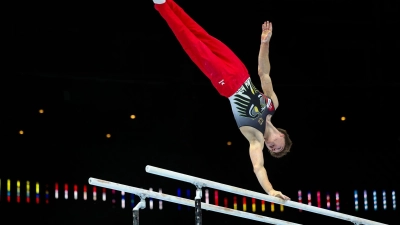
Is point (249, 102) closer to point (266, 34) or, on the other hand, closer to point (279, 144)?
point (279, 144)

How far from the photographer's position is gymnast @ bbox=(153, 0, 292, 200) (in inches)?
277

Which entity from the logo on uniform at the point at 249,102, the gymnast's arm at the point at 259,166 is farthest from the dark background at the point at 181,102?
the gymnast's arm at the point at 259,166

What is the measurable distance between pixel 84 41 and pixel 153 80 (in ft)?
3.85

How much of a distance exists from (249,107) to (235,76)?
0.33 meters

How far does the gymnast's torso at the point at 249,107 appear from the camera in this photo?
7.14m

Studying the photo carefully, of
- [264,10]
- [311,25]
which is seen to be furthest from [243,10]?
[311,25]

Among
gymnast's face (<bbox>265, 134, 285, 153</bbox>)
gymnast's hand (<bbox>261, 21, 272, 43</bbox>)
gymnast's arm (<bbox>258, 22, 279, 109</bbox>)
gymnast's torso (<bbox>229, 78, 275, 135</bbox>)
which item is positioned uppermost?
gymnast's hand (<bbox>261, 21, 272, 43</bbox>)

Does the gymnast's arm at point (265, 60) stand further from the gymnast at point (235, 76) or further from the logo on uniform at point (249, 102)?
the logo on uniform at point (249, 102)

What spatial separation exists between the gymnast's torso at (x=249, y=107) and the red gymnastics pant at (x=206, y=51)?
0.07 m

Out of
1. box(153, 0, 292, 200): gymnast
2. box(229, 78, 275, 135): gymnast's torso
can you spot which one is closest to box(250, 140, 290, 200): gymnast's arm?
box(153, 0, 292, 200): gymnast

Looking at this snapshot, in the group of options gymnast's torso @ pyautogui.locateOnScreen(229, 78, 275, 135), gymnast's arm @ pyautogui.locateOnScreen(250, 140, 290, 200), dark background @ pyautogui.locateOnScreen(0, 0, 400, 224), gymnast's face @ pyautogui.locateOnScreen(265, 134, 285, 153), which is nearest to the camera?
gymnast's arm @ pyautogui.locateOnScreen(250, 140, 290, 200)

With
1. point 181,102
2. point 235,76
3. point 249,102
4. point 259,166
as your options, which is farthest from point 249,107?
point 181,102

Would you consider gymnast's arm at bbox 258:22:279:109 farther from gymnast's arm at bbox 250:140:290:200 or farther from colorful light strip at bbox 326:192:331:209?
colorful light strip at bbox 326:192:331:209

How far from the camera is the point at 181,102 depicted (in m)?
11.4
